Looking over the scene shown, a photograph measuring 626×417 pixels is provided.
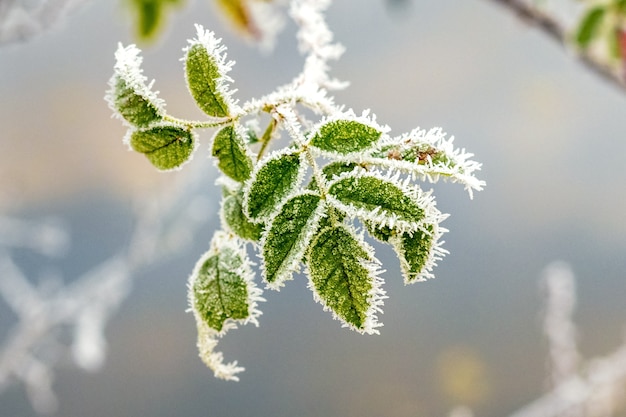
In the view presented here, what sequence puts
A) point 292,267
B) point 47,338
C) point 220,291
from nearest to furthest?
point 292,267, point 220,291, point 47,338

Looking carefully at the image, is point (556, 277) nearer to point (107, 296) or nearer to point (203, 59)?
point (107, 296)

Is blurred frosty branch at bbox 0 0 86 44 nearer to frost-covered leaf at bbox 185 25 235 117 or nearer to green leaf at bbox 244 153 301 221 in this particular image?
frost-covered leaf at bbox 185 25 235 117

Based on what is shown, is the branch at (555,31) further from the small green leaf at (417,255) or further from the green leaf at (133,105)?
the green leaf at (133,105)

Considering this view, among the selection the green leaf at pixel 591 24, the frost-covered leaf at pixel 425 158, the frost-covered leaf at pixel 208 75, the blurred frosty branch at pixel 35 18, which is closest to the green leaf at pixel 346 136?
the frost-covered leaf at pixel 425 158

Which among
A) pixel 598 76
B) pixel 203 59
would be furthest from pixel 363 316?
pixel 598 76

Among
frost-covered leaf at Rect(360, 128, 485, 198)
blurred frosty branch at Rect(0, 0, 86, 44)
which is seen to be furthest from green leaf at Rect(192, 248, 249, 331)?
blurred frosty branch at Rect(0, 0, 86, 44)

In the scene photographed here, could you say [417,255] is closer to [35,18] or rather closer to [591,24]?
[591,24]
